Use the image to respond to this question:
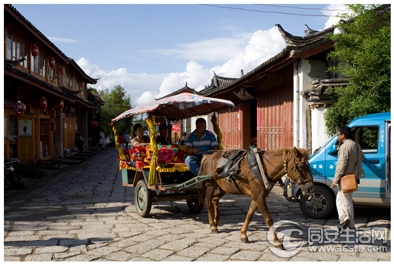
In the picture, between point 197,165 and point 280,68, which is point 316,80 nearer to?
point 280,68

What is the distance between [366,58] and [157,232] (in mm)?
5519

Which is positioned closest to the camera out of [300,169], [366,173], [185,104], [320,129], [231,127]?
[300,169]

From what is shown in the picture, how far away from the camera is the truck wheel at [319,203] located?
771cm

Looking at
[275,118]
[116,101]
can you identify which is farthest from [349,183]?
[116,101]

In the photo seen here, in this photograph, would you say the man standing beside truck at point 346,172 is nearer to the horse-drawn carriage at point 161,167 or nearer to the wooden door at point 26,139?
the horse-drawn carriage at point 161,167

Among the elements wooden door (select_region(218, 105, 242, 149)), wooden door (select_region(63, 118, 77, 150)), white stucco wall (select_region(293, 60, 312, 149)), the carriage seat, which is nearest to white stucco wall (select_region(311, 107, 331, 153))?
white stucco wall (select_region(293, 60, 312, 149))

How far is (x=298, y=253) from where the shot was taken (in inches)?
218

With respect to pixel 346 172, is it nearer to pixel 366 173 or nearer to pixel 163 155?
pixel 366 173

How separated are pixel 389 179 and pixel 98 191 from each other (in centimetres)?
766

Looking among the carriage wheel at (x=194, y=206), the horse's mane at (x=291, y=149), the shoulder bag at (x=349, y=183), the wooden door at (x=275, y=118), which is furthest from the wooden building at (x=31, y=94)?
the shoulder bag at (x=349, y=183)

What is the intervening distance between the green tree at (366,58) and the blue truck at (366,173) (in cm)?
128

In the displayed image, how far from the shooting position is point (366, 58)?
8578 mm

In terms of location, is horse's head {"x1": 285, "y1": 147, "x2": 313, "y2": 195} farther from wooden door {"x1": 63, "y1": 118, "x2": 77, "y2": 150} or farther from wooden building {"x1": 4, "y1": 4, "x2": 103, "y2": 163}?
wooden door {"x1": 63, "y1": 118, "x2": 77, "y2": 150}

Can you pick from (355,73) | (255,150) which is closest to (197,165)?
(255,150)
